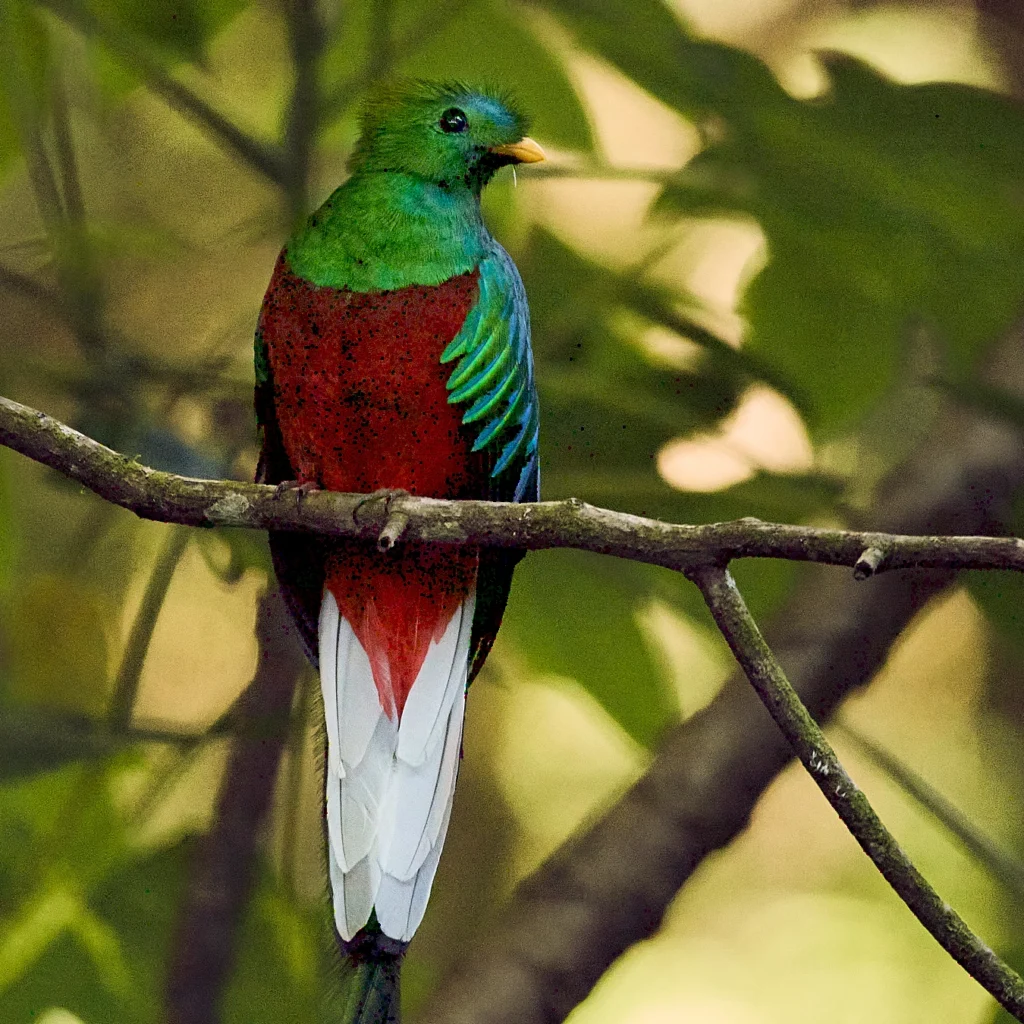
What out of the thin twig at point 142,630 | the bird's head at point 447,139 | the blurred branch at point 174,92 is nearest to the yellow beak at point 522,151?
the bird's head at point 447,139

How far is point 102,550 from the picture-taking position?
4.48 feet

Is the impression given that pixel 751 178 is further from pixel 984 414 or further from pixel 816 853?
pixel 816 853

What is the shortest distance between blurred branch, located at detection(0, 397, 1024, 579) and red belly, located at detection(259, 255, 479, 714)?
0.06 m

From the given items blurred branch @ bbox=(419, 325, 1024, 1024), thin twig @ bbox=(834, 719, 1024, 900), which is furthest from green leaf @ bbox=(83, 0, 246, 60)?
thin twig @ bbox=(834, 719, 1024, 900)

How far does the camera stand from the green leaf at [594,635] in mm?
1323

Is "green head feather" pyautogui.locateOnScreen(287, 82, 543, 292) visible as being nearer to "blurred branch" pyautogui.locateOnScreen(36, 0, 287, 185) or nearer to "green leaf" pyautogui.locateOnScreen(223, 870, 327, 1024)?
"blurred branch" pyautogui.locateOnScreen(36, 0, 287, 185)

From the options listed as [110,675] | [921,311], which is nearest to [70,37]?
[110,675]

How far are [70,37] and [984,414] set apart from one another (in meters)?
0.96

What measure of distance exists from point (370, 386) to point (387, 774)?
297 millimetres

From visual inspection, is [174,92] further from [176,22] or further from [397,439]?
[397,439]

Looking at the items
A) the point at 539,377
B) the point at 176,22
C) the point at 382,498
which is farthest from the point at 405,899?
the point at 176,22

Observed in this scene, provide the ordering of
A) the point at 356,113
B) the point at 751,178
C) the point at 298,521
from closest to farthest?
the point at 298,521 → the point at 356,113 → the point at 751,178

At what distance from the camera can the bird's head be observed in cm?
118

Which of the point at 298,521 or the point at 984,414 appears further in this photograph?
the point at 984,414
